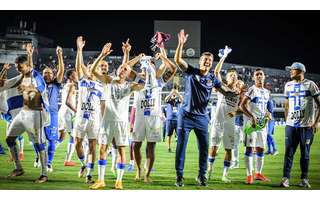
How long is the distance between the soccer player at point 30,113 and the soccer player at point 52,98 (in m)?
0.17

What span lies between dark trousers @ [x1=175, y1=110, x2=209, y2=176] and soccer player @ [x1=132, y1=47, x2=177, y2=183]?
352 millimetres

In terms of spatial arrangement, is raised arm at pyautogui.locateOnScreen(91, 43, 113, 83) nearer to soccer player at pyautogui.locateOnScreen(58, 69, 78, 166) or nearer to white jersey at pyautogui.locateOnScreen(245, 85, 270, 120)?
soccer player at pyautogui.locateOnScreen(58, 69, 78, 166)

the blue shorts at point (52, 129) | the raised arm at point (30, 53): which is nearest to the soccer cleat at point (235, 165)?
the blue shorts at point (52, 129)

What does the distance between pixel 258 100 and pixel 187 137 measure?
144cm

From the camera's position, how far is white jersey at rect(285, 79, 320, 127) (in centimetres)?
764

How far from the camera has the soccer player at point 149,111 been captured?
24.6 feet

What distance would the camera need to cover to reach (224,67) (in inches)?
321

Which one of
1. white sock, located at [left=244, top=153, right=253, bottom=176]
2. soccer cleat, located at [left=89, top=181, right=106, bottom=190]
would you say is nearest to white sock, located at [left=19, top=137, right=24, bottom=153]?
soccer cleat, located at [left=89, top=181, right=106, bottom=190]
